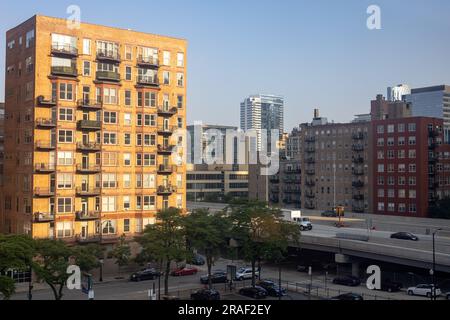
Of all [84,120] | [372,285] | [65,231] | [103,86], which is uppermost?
[103,86]

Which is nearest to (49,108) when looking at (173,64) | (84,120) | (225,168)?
(84,120)

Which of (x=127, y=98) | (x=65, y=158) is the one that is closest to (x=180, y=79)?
(x=127, y=98)

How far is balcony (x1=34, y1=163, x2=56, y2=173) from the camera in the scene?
53.4 m

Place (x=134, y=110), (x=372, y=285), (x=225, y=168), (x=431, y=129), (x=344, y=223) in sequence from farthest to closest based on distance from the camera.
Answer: (x=225, y=168) < (x=431, y=129) < (x=344, y=223) < (x=134, y=110) < (x=372, y=285)

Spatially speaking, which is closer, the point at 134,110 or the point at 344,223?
the point at 134,110

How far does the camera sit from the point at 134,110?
60.2m

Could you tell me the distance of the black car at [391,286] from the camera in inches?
1927

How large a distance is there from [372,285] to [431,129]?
50.8 metres

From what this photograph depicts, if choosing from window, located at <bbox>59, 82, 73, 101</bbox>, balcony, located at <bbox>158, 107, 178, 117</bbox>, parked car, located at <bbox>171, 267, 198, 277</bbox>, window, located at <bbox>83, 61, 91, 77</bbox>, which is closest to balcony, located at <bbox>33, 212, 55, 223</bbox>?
window, located at <bbox>59, 82, 73, 101</bbox>

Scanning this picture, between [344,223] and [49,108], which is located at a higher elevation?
[49,108]

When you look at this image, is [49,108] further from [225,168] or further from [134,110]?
[225,168]

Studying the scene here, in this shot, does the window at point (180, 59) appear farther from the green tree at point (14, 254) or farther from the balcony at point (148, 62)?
the green tree at point (14, 254)

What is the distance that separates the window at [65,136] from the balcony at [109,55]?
9.02 metres

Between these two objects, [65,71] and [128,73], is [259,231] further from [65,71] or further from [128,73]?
[65,71]
